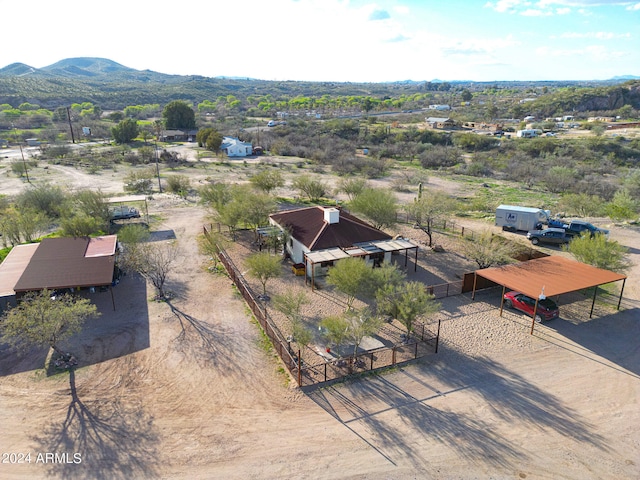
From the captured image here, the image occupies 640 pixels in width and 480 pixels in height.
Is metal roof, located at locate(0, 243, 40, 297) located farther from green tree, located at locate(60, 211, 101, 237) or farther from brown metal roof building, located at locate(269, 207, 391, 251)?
brown metal roof building, located at locate(269, 207, 391, 251)

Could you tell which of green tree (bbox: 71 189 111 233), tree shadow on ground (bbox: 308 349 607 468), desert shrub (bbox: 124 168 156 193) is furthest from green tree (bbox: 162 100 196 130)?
tree shadow on ground (bbox: 308 349 607 468)

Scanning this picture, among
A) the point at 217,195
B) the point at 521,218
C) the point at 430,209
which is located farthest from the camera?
the point at 217,195

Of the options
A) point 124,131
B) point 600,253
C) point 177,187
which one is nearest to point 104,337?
point 600,253

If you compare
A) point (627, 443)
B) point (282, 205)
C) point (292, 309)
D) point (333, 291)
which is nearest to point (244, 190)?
point (282, 205)

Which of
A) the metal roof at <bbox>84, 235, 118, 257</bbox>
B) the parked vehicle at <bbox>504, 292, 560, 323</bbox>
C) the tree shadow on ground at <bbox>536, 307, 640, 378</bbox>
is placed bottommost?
the tree shadow on ground at <bbox>536, 307, 640, 378</bbox>

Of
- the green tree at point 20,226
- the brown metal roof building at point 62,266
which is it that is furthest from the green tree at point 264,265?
the green tree at point 20,226

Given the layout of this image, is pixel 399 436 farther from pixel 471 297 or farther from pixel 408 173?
pixel 408 173

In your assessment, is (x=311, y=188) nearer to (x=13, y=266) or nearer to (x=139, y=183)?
(x=139, y=183)
